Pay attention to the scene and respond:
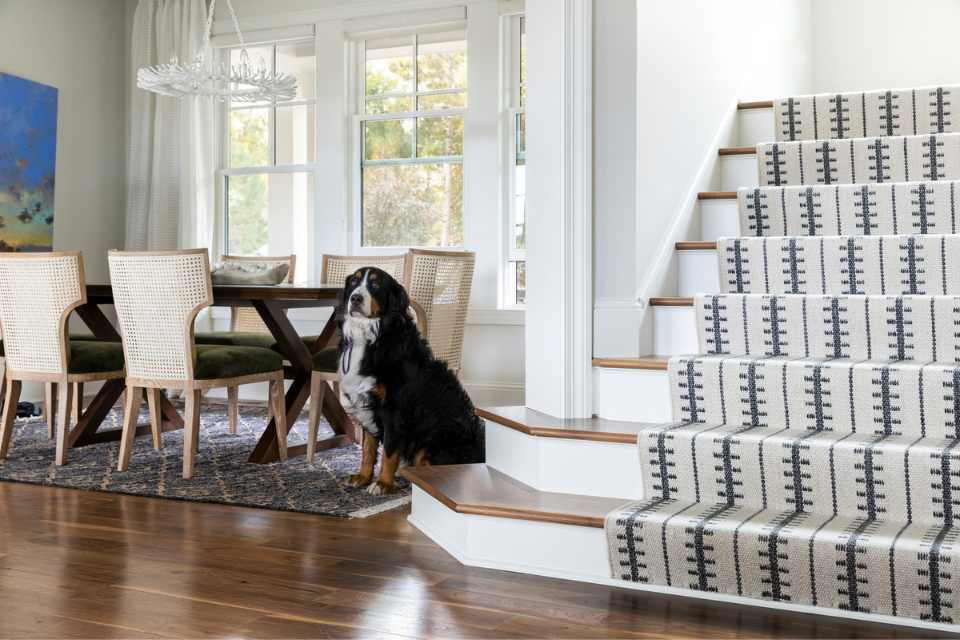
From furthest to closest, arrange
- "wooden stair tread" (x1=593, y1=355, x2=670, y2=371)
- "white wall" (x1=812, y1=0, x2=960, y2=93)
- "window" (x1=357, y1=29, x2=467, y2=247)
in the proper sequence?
1. "window" (x1=357, y1=29, x2=467, y2=247)
2. "white wall" (x1=812, y1=0, x2=960, y2=93)
3. "wooden stair tread" (x1=593, y1=355, x2=670, y2=371)

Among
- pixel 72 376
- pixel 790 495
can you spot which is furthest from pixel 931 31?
pixel 72 376

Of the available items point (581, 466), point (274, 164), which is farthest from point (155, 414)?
point (274, 164)

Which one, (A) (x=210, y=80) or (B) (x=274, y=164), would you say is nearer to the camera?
(A) (x=210, y=80)

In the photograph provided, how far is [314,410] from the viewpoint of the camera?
407 centimetres

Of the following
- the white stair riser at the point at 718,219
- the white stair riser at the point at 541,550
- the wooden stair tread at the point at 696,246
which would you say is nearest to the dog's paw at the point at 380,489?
the white stair riser at the point at 541,550

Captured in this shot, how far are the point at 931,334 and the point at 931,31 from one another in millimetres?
3124

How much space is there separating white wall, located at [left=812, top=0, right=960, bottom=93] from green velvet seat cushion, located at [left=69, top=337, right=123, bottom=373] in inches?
149

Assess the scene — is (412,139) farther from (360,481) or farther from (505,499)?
(505,499)

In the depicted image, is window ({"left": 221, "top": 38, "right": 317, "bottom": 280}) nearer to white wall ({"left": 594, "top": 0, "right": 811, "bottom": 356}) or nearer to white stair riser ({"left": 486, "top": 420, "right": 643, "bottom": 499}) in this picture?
white wall ({"left": 594, "top": 0, "right": 811, "bottom": 356})

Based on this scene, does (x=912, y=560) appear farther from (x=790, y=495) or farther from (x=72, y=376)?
(x=72, y=376)

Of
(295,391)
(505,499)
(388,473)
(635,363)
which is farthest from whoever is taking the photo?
(295,391)

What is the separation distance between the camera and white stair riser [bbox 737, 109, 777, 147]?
3789 millimetres

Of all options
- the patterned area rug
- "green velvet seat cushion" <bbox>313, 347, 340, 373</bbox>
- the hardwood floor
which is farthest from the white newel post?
"green velvet seat cushion" <bbox>313, 347, 340, 373</bbox>

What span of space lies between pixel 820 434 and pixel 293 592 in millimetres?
1301
